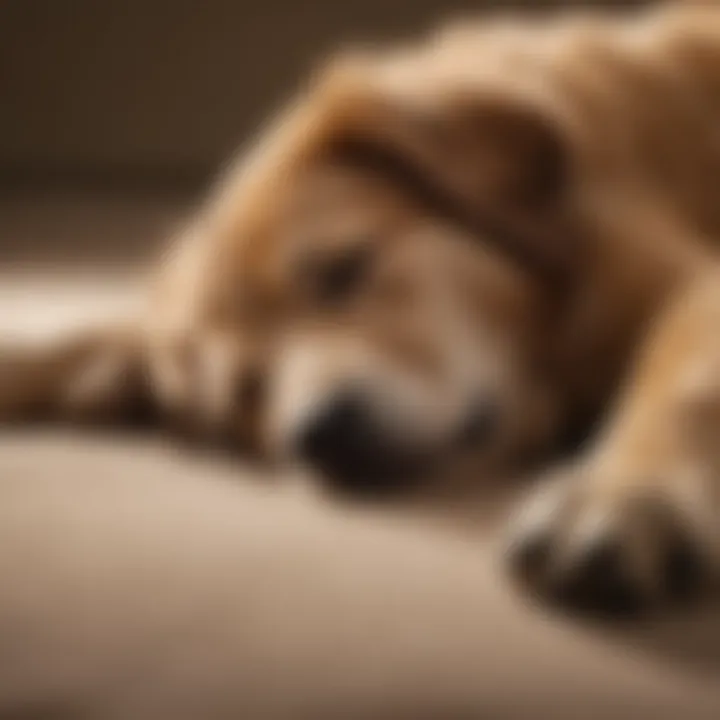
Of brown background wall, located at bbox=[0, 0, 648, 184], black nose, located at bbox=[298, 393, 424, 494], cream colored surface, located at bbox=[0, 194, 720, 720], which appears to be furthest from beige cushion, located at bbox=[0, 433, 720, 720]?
brown background wall, located at bbox=[0, 0, 648, 184]

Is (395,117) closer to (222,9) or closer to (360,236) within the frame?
(360,236)

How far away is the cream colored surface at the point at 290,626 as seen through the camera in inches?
26.2

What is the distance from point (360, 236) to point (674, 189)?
316 millimetres

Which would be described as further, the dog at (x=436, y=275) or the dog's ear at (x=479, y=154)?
the dog's ear at (x=479, y=154)

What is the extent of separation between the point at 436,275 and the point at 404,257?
0.04 meters

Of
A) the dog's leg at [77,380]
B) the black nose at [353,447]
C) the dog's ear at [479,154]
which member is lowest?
the black nose at [353,447]

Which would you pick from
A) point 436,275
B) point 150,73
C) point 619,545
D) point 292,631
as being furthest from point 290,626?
point 150,73

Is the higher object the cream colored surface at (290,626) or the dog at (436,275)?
the dog at (436,275)

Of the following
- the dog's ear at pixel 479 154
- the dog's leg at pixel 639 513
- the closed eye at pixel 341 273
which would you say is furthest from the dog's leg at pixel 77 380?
the dog's leg at pixel 639 513

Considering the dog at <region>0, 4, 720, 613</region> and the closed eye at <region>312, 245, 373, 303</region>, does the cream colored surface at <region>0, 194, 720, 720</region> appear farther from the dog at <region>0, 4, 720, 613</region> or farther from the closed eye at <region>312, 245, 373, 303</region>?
the closed eye at <region>312, 245, 373, 303</region>

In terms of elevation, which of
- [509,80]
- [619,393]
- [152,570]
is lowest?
[152,570]

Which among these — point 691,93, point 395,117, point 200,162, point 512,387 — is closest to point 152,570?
point 512,387

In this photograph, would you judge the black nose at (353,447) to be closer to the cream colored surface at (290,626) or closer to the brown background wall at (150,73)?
the cream colored surface at (290,626)

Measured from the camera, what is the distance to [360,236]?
1.30 meters
